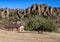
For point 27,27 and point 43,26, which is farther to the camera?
point 27,27

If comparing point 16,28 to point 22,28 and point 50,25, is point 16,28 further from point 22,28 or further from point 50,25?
point 50,25

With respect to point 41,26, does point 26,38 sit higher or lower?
lower

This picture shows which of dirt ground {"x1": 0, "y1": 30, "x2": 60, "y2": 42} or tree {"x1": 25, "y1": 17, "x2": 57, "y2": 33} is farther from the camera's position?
tree {"x1": 25, "y1": 17, "x2": 57, "y2": 33}

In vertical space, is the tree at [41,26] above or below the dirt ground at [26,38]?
above

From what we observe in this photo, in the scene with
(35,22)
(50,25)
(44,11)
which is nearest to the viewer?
(50,25)

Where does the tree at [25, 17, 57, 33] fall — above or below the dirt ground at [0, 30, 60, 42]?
above

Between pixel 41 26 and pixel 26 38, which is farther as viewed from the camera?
pixel 41 26

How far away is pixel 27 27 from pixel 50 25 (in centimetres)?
762

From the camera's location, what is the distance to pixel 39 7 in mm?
125750

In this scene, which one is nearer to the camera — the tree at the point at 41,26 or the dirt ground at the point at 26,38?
the dirt ground at the point at 26,38

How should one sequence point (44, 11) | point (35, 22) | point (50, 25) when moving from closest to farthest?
point (50, 25), point (35, 22), point (44, 11)

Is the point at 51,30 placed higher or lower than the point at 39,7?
lower

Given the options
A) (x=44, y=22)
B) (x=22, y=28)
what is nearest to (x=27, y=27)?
(x=22, y=28)

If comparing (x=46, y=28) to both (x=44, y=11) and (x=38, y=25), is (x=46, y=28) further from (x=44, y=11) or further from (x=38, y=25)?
(x=44, y=11)
